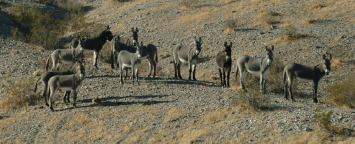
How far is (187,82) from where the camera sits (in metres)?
32.6

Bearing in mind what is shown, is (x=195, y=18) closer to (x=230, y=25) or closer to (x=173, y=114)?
(x=230, y=25)

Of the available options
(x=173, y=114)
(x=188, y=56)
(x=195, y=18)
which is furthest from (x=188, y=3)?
(x=173, y=114)

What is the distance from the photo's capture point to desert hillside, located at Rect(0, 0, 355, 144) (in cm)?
2550

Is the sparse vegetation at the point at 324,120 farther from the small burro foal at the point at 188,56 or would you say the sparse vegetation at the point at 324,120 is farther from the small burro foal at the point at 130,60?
the small burro foal at the point at 130,60

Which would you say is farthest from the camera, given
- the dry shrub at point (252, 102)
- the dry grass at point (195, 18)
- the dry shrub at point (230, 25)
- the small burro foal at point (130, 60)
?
the dry grass at point (195, 18)

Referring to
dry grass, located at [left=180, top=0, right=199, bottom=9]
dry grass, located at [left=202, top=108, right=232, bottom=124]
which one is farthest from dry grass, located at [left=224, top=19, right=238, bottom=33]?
dry grass, located at [left=202, top=108, right=232, bottom=124]

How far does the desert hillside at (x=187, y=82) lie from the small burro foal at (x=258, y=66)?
2.32 feet

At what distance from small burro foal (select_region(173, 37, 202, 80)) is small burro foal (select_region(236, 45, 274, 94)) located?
7.78 feet

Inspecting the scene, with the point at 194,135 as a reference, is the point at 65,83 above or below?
above

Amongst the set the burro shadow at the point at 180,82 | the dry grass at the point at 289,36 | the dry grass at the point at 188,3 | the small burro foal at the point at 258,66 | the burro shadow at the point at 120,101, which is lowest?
the burro shadow at the point at 120,101

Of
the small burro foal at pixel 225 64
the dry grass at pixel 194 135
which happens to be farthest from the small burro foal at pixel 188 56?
the dry grass at pixel 194 135

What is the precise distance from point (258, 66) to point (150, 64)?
6.13 m

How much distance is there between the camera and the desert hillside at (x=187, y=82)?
25.5m

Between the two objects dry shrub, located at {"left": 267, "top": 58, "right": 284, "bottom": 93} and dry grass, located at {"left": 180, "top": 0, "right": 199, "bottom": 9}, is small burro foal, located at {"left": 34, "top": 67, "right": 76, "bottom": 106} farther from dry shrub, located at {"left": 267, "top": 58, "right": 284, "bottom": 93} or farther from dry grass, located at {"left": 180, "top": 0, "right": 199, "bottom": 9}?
dry grass, located at {"left": 180, "top": 0, "right": 199, "bottom": 9}
